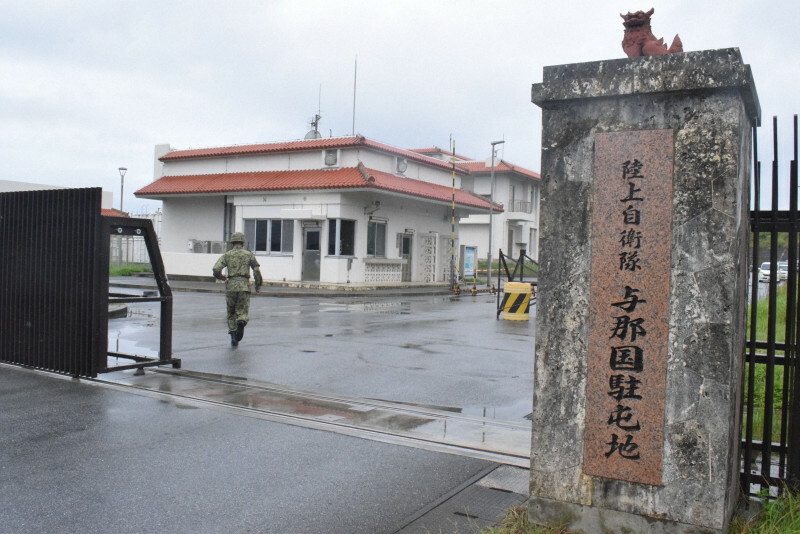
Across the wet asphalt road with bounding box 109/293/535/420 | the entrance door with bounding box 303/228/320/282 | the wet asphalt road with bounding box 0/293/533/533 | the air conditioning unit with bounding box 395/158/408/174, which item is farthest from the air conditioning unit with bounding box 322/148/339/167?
the wet asphalt road with bounding box 0/293/533/533

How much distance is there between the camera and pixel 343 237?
26.8m

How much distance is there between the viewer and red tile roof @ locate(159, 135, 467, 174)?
27.0m

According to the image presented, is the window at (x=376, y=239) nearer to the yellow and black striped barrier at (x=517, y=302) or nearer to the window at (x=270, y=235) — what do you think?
the window at (x=270, y=235)

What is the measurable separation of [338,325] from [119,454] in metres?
9.00

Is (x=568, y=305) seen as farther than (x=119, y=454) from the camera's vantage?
No

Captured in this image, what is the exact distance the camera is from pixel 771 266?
369cm

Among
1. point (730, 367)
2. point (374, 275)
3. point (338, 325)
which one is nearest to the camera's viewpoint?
point (730, 367)

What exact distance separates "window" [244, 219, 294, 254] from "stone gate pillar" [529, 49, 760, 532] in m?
24.5

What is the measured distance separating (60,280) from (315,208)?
61.6ft

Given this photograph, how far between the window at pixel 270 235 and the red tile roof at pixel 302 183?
4.82 feet

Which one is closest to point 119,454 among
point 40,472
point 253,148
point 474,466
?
point 40,472

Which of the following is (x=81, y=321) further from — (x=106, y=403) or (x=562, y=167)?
(x=562, y=167)

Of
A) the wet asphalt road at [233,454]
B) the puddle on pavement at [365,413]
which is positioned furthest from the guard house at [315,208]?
the puddle on pavement at [365,413]

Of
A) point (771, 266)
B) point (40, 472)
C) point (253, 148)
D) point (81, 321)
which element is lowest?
point (40, 472)
